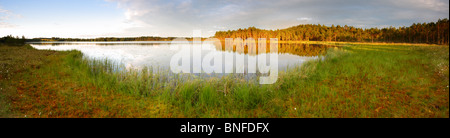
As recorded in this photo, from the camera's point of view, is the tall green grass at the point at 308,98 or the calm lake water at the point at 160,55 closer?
the tall green grass at the point at 308,98

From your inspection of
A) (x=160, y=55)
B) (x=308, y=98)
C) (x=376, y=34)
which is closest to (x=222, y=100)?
(x=308, y=98)

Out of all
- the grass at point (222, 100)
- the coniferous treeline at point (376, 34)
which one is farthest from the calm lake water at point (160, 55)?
the coniferous treeline at point (376, 34)

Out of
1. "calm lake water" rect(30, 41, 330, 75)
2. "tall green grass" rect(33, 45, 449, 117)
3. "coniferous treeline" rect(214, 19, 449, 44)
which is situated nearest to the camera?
"tall green grass" rect(33, 45, 449, 117)

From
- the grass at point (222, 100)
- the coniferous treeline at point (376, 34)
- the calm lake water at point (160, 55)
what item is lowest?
the grass at point (222, 100)

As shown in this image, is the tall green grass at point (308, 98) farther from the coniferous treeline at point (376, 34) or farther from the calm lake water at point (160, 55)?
the coniferous treeline at point (376, 34)

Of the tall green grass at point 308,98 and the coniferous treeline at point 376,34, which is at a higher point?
the coniferous treeline at point 376,34

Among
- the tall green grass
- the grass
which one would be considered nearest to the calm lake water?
the grass

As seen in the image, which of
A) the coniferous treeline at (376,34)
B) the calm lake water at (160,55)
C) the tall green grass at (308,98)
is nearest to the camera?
the tall green grass at (308,98)

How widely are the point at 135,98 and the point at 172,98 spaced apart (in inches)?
70.4

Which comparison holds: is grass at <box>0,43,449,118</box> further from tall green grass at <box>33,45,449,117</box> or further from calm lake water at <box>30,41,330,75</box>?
calm lake water at <box>30,41,330,75</box>

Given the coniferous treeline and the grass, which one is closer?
the grass

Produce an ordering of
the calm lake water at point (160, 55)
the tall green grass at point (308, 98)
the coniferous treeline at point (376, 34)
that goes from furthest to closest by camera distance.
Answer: the coniferous treeline at point (376, 34)
the calm lake water at point (160, 55)
the tall green grass at point (308, 98)

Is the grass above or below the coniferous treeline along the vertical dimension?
below

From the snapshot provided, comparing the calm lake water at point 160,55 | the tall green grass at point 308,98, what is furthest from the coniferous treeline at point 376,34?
the tall green grass at point 308,98
